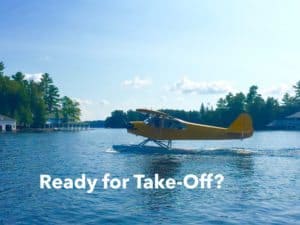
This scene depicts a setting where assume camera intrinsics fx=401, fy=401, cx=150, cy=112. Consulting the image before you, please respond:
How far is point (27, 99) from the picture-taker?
100375mm

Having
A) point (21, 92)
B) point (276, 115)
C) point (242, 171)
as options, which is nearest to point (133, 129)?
point (242, 171)

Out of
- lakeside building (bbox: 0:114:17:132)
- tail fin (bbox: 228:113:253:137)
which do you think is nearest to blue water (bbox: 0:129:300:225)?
tail fin (bbox: 228:113:253:137)

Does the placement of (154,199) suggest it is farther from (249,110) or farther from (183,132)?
(249,110)

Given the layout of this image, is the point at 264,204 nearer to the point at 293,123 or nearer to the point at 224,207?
the point at 224,207

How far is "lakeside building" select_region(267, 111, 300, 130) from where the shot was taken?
127312 millimetres

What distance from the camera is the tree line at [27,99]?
3885 inches

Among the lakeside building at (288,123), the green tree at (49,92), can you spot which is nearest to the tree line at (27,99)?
the green tree at (49,92)

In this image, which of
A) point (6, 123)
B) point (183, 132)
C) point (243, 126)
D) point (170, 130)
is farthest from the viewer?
point (6, 123)

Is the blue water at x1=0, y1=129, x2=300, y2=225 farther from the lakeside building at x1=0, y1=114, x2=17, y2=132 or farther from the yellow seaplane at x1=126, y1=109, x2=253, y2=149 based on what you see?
the lakeside building at x1=0, y1=114, x2=17, y2=132

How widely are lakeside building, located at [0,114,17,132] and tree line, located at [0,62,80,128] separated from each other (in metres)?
4.08

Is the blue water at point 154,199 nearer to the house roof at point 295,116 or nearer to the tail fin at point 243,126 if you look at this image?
the tail fin at point 243,126

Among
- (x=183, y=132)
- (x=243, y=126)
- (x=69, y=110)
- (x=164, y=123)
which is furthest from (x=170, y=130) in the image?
(x=69, y=110)

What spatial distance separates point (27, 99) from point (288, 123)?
81.2 m

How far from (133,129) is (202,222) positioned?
2294 centimetres
